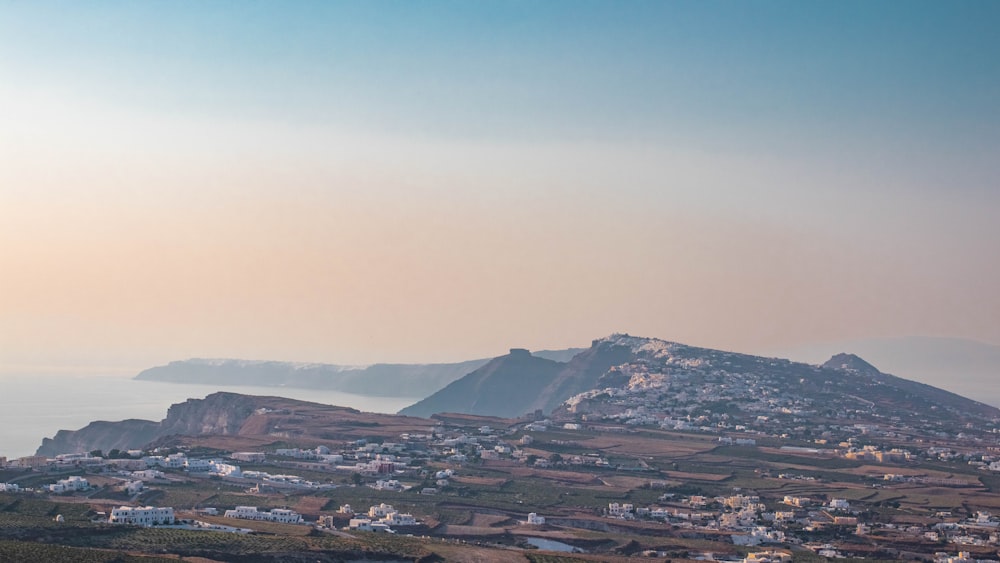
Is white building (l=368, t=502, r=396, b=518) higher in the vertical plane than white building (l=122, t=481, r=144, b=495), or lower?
lower

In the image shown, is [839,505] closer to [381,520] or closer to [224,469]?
[381,520]

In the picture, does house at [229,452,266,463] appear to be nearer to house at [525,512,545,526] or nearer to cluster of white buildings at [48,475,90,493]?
cluster of white buildings at [48,475,90,493]

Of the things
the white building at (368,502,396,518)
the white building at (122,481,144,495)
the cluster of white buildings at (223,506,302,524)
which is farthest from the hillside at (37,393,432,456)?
the cluster of white buildings at (223,506,302,524)

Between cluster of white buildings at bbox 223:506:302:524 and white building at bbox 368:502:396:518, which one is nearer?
cluster of white buildings at bbox 223:506:302:524


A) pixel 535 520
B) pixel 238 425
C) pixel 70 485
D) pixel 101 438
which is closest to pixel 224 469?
pixel 70 485

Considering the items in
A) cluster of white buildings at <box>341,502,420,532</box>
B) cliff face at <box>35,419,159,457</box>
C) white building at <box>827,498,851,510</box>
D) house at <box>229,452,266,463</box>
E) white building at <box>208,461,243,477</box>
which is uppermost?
cliff face at <box>35,419,159,457</box>

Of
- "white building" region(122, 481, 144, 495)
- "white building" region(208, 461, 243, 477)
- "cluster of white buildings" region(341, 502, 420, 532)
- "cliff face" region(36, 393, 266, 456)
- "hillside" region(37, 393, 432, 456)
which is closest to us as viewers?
"cluster of white buildings" region(341, 502, 420, 532)

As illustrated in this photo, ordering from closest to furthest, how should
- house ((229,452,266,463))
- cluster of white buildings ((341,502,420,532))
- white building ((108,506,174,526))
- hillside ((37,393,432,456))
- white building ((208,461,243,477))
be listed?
white building ((108,506,174,526)) < cluster of white buildings ((341,502,420,532)) < white building ((208,461,243,477)) < house ((229,452,266,463)) < hillside ((37,393,432,456))
